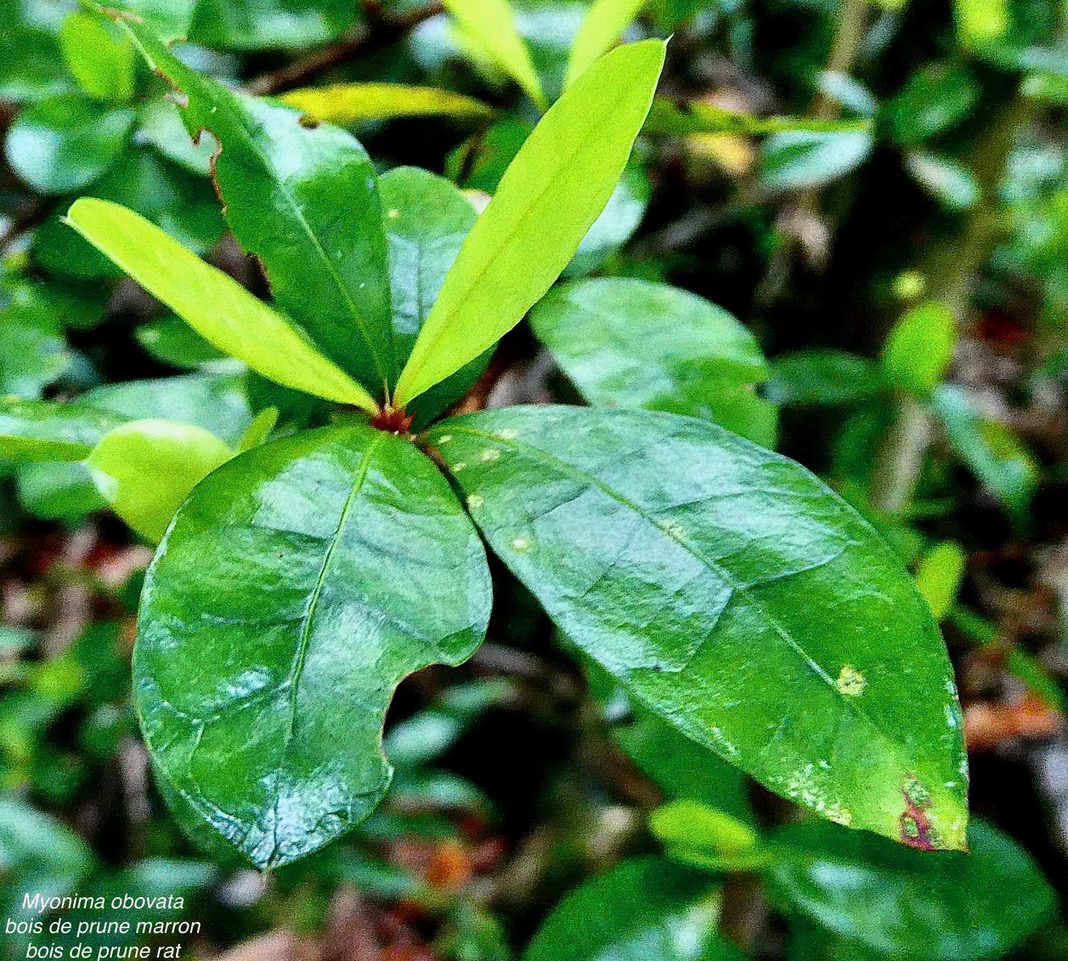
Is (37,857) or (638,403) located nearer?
(638,403)

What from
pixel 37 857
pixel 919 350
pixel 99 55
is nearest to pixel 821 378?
Answer: pixel 919 350

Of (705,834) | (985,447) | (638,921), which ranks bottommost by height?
(638,921)

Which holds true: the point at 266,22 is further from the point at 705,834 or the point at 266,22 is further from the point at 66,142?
the point at 705,834

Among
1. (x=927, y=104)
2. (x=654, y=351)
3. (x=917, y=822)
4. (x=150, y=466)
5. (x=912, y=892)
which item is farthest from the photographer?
Answer: (x=927, y=104)

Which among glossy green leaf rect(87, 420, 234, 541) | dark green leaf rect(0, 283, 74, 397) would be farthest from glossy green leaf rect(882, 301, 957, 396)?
dark green leaf rect(0, 283, 74, 397)

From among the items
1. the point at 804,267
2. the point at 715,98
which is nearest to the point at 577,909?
the point at 804,267

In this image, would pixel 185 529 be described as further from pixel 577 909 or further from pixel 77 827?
pixel 77 827

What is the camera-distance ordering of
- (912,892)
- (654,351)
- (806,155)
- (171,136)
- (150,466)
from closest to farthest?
(150,466) → (654,351) → (171,136) → (912,892) → (806,155)
